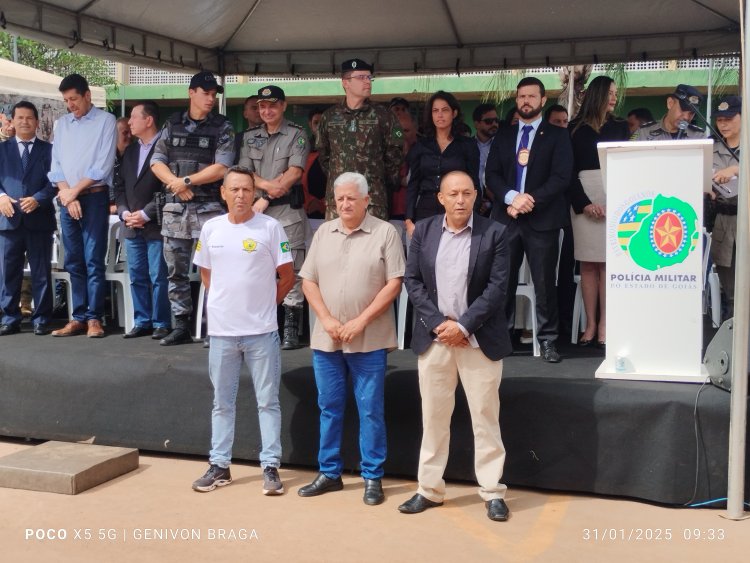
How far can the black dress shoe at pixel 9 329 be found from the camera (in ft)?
20.4

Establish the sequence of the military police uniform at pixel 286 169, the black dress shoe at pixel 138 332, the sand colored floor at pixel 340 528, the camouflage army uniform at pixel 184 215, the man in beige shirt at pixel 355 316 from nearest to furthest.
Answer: the sand colored floor at pixel 340 528, the man in beige shirt at pixel 355 316, the military police uniform at pixel 286 169, the camouflage army uniform at pixel 184 215, the black dress shoe at pixel 138 332

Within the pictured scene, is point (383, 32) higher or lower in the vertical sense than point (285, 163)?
higher

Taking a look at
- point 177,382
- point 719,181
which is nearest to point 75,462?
point 177,382

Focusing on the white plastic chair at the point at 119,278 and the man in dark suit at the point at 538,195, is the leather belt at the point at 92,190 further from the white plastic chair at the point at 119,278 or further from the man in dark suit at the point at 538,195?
the man in dark suit at the point at 538,195

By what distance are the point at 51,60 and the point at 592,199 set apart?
16.5m

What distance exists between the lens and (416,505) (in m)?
4.23

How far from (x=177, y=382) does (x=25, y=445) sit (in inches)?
50.0

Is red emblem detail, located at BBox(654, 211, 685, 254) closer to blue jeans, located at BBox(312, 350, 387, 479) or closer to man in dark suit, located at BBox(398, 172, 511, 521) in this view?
man in dark suit, located at BBox(398, 172, 511, 521)

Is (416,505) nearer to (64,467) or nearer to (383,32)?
(64,467)

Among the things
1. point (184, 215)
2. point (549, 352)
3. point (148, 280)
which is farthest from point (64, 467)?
point (549, 352)

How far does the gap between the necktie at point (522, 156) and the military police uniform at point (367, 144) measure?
0.78 meters

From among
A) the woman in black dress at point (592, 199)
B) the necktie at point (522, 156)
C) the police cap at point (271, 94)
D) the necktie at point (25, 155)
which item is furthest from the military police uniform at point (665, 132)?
the necktie at point (25, 155)

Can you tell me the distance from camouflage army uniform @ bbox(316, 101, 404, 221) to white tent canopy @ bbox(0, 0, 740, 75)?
185cm

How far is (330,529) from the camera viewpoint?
4.01m
